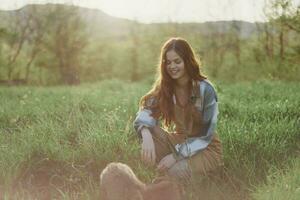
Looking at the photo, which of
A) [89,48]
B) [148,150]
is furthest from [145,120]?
[89,48]

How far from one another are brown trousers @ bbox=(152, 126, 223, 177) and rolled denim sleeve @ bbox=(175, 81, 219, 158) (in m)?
0.06

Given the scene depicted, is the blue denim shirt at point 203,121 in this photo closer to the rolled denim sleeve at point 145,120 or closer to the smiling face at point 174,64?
the rolled denim sleeve at point 145,120

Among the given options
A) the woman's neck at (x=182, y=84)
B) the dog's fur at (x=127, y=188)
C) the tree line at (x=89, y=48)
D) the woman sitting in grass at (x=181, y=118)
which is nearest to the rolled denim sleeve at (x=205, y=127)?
the woman sitting in grass at (x=181, y=118)

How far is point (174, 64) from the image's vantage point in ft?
11.4

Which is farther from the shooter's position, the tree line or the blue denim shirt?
the tree line

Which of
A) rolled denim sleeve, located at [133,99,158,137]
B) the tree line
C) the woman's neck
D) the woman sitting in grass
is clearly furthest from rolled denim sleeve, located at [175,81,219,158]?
the tree line

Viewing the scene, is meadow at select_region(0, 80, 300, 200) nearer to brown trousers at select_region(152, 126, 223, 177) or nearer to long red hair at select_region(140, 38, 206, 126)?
brown trousers at select_region(152, 126, 223, 177)

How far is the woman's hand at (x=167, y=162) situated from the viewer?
134 inches

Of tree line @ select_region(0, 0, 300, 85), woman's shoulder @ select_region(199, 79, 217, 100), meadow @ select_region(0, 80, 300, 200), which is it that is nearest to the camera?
woman's shoulder @ select_region(199, 79, 217, 100)

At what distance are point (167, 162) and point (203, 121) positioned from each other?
36cm

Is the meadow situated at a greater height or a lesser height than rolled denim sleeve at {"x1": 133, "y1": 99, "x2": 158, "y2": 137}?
lesser

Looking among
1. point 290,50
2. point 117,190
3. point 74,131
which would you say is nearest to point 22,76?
point 290,50

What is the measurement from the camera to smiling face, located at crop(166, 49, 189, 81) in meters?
3.46

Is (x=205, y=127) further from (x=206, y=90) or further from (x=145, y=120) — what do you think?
(x=145, y=120)
